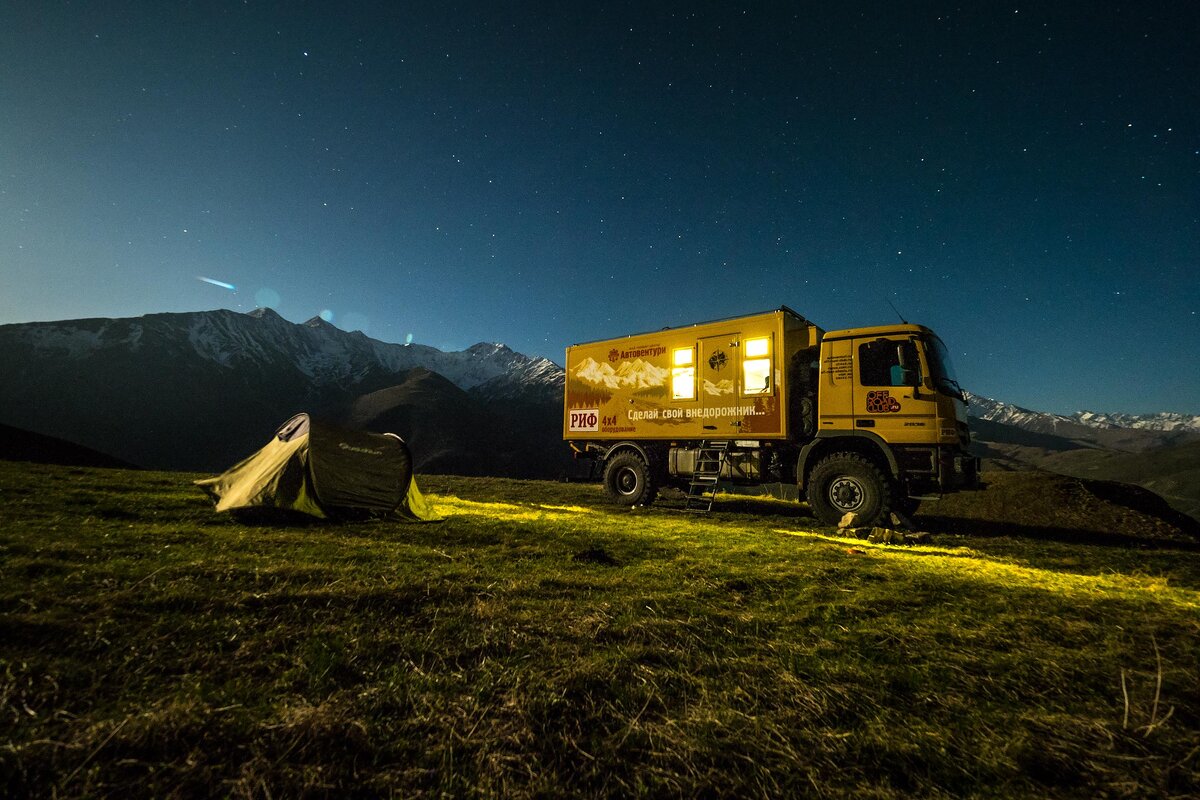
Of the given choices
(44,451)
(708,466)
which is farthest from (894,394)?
(44,451)

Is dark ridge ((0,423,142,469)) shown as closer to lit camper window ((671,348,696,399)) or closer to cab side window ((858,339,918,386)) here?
lit camper window ((671,348,696,399))

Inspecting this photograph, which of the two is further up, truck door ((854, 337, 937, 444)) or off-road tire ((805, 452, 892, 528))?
truck door ((854, 337, 937, 444))

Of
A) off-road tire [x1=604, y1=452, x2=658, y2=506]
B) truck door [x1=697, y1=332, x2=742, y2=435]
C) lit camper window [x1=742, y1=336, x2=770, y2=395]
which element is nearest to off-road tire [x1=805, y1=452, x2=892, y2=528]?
lit camper window [x1=742, y1=336, x2=770, y2=395]

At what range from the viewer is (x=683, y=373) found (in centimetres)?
1227

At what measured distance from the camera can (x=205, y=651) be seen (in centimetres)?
246

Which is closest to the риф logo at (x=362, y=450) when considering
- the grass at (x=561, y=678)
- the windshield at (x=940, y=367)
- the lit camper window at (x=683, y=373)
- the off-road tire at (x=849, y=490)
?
the grass at (x=561, y=678)

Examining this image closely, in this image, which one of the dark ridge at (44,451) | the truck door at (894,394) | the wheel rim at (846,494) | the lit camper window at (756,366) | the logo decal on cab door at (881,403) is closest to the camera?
the truck door at (894,394)

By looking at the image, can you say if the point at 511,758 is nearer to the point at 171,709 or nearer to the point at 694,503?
the point at 171,709

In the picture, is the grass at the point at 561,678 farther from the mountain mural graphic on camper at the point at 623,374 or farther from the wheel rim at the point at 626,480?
the mountain mural graphic on camper at the point at 623,374

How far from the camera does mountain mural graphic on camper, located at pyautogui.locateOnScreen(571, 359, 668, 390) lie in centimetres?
1277

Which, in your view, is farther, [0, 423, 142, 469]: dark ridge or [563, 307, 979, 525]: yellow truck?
[0, 423, 142, 469]: dark ridge

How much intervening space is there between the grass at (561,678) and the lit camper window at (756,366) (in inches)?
248

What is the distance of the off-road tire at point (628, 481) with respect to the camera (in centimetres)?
1252

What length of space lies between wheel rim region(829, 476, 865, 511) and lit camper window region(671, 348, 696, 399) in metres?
3.95
